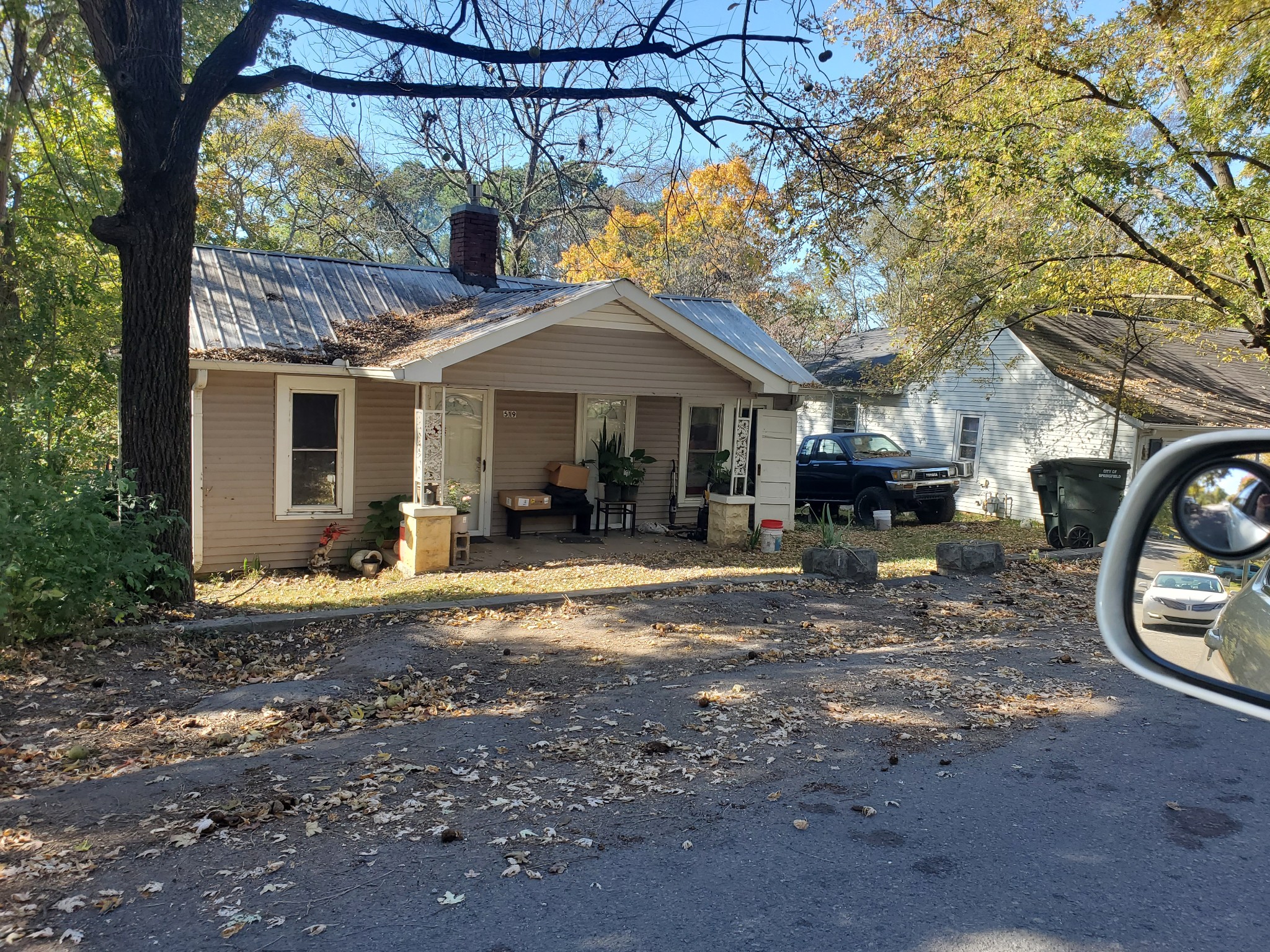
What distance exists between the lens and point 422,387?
1160cm

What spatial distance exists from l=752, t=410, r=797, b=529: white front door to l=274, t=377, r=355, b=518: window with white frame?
21.3 ft

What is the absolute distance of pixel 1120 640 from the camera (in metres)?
2.18

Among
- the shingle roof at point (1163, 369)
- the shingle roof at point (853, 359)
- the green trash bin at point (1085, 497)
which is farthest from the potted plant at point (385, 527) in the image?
the shingle roof at point (1163, 369)

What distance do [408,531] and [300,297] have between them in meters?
4.13

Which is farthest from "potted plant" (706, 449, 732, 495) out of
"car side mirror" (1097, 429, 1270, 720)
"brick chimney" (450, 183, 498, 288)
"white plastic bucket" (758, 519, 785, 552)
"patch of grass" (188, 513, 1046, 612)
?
"car side mirror" (1097, 429, 1270, 720)

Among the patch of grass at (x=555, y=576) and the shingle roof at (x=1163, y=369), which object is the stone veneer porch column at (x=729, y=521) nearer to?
the patch of grass at (x=555, y=576)

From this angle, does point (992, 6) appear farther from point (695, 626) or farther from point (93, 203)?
point (93, 203)

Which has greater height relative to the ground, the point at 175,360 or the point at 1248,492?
A: the point at 175,360

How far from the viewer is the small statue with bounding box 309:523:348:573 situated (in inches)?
471

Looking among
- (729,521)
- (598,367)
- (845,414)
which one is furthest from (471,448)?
(845,414)

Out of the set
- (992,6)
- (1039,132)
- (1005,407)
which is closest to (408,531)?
A: (1039,132)

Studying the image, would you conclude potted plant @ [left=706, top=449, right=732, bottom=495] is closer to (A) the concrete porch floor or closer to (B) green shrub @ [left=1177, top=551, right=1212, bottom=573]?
(A) the concrete porch floor

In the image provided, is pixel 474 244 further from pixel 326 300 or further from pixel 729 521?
pixel 729 521

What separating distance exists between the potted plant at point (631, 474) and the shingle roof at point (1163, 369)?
10.0m
